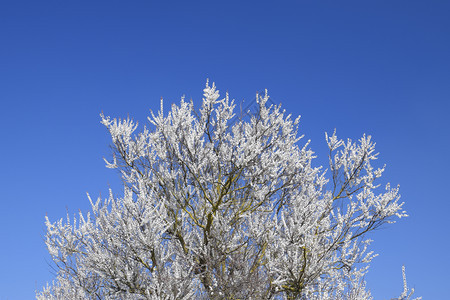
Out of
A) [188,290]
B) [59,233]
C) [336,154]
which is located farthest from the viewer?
[336,154]

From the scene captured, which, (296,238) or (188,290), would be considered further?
(296,238)

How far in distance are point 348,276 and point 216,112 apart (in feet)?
18.7

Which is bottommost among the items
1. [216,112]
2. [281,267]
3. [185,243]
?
[281,267]

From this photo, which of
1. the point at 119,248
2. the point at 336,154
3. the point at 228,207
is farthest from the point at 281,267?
the point at 336,154

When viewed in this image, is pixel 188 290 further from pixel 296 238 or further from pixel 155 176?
pixel 155 176

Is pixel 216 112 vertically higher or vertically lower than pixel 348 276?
higher

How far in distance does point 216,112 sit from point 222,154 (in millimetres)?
1102

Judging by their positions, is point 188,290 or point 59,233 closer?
point 188,290

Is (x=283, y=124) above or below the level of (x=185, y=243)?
above

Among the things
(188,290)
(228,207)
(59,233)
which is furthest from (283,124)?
(59,233)

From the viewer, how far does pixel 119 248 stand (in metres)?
9.71

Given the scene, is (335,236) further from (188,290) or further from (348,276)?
(188,290)

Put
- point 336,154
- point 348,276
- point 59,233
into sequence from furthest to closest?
point 336,154
point 59,233
point 348,276

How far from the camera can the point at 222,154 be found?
10.7 meters
